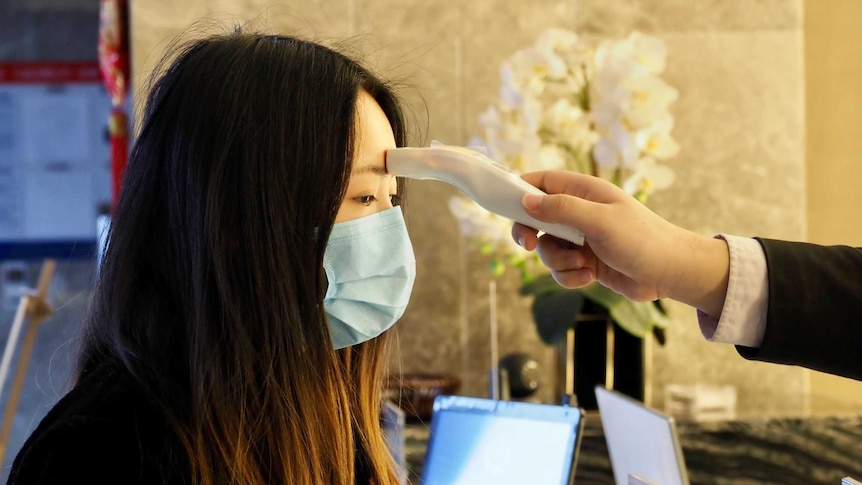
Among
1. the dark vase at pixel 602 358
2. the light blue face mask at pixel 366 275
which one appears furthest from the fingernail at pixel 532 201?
the dark vase at pixel 602 358

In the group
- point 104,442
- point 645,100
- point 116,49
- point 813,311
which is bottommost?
point 104,442

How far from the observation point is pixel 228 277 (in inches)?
35.6

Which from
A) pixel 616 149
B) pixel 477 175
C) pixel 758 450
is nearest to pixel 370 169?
pixel 477 175

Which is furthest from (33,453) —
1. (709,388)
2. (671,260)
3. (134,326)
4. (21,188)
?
(21,188)

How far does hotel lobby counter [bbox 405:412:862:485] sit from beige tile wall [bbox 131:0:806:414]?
32 cm

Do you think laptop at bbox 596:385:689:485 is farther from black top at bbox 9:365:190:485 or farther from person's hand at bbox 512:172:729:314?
black top at bbox 9:365:190:485

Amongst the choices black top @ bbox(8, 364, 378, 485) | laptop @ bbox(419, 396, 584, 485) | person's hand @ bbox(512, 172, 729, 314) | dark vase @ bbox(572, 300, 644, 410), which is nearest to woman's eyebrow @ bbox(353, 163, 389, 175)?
person's hand @ bbox(512, 172, 729, 314)

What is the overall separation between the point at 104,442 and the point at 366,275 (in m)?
0.35

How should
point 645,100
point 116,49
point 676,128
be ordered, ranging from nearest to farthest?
point 645,100, point 676,128, point 116,49

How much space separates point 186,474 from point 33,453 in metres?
0.14

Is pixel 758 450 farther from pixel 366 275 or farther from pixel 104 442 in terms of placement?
pixel 104 442

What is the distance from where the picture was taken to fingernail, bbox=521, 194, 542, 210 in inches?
38.9

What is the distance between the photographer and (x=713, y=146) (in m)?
2.37

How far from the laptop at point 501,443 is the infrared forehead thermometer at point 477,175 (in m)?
0.47
